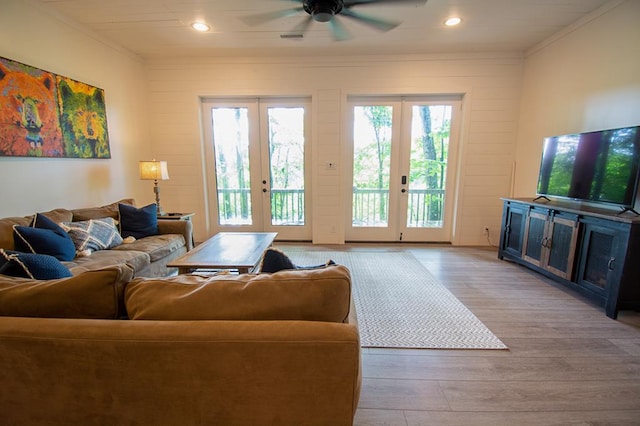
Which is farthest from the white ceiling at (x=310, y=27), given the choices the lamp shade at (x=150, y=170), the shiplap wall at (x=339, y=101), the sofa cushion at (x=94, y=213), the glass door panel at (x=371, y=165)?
the sofa cushion at (x=94, y=213)

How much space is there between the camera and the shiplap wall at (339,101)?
153 inches

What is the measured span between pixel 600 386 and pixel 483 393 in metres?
0.70

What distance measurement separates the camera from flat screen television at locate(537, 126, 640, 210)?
91.0 inches

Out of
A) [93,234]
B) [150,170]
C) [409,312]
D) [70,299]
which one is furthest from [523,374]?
[150,170]

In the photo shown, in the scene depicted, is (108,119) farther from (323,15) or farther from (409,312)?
(409,312)

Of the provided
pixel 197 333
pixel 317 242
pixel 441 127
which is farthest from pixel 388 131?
pixel 197 333

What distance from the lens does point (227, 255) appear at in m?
2.33

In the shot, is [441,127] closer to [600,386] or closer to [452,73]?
[452,73]

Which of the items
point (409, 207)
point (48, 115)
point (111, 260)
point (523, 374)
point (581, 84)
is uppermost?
point (581, 84)

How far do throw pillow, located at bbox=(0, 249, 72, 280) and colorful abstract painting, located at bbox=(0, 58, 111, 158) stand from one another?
180 cm

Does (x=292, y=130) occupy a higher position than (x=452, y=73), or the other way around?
(x=452, y=73)

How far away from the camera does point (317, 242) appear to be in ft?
14.5

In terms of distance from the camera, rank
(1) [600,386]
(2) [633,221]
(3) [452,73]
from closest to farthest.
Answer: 1. (1) [600,386]
2. (2) [633,221]
3. (3) [452,73]

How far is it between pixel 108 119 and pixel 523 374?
482 cm
